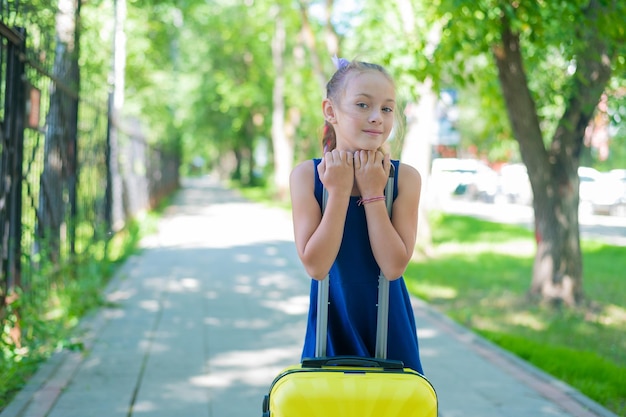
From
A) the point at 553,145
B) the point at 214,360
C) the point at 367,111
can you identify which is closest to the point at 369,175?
the point at 367,111

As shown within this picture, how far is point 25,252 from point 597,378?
15.3ft

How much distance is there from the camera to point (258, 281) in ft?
37.2

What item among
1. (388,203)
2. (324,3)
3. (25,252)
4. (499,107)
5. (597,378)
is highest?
(324,3)

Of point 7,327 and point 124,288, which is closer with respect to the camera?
point 7,327

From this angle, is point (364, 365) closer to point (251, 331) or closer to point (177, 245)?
point (251, 331)

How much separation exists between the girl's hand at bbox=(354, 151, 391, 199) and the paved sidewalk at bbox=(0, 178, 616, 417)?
288 cm

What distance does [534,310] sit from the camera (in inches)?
377

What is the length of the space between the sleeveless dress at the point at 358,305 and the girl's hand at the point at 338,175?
0.14 m

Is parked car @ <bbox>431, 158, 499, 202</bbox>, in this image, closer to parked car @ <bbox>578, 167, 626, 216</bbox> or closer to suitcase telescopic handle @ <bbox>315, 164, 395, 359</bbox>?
parked car @ <bbox>578, 167, 626, 216</bbox>

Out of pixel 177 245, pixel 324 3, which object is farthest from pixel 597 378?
pixel 324 3

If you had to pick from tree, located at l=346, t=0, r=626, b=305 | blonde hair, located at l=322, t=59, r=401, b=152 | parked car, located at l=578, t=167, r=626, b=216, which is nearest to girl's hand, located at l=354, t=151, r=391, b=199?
blonde hair, located at l=322, t=59, r=401, b=152

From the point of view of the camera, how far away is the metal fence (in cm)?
633

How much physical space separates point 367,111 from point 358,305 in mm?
633

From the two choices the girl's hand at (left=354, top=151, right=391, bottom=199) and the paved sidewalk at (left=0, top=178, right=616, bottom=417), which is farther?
the paved sidewalk at (left=0, top=178, right=616, bottom=417)
